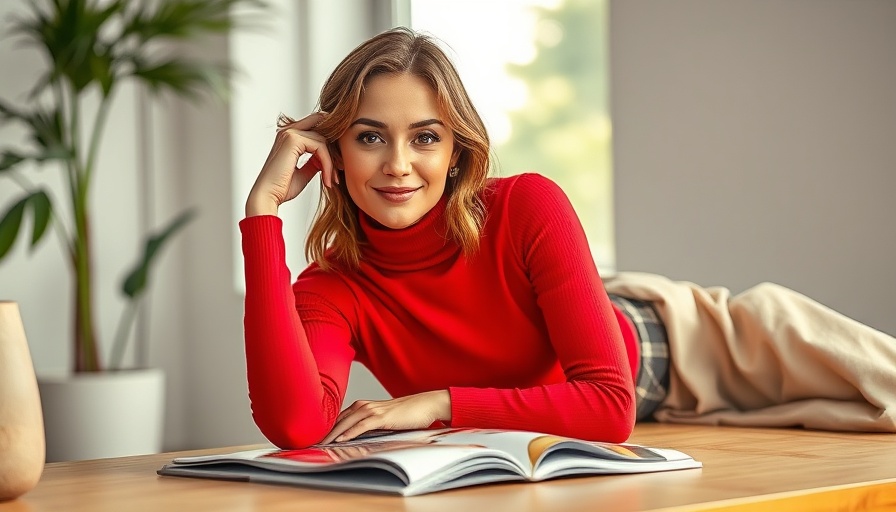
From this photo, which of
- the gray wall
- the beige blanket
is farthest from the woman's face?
the gray wall

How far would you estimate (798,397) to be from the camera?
74.1 inches

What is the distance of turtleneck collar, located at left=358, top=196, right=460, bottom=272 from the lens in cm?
160

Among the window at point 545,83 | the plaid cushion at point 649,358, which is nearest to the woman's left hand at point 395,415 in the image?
the plaid cushion at point 649,358

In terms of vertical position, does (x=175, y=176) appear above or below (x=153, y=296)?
above

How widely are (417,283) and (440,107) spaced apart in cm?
28

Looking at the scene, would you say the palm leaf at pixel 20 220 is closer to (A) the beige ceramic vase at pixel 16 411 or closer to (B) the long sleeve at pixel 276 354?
(B) the long sleeve at pixel 276 354

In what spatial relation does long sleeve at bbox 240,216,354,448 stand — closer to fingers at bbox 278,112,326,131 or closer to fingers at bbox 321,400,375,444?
fingers at bbox 321,400,375,444

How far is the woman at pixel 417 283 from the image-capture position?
138cm

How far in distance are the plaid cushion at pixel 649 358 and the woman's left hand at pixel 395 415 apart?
2.37 feet

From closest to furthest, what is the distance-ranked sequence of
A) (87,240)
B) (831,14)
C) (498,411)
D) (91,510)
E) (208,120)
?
(91,510) → (498,411) → (831,14) → (87,240) → (208,120)

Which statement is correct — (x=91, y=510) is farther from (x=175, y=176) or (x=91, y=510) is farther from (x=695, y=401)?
(x=175, y=176)

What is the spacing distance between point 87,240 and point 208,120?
0.88m

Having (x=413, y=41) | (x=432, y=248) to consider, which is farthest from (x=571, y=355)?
(x=413, y=41)

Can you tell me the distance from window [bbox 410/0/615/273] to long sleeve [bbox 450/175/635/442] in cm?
183
